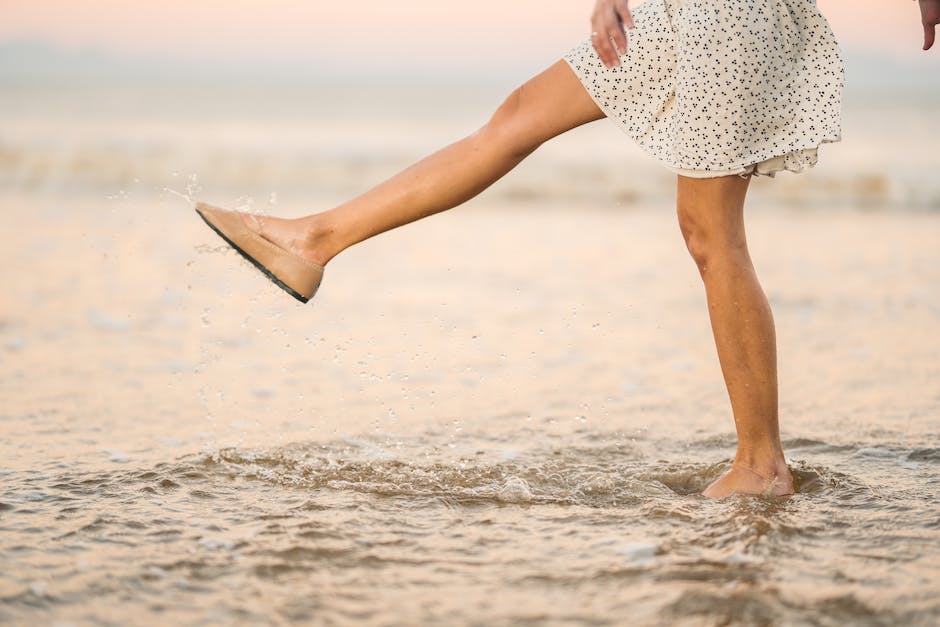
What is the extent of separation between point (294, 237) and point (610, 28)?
0.98 meters

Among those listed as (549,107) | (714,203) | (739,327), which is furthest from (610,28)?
(739,327)

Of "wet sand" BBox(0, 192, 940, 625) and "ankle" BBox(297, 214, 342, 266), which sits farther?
"ankle" BBox(297, 214, 342, 266)

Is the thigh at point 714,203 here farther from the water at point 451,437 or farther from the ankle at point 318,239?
the ankle at point 318,239

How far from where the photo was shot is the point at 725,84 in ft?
7.68

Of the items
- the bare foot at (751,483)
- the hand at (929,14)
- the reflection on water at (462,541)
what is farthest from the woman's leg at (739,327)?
the hand at (929,14)

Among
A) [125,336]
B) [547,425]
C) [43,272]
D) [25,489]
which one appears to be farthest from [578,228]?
[25,489]

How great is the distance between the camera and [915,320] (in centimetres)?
485

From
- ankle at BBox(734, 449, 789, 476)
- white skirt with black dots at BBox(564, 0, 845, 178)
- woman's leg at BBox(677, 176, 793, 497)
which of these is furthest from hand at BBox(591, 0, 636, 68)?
ankle at BBox(734, 449, 789, 476)

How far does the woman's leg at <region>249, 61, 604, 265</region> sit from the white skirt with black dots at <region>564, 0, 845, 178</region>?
8cm

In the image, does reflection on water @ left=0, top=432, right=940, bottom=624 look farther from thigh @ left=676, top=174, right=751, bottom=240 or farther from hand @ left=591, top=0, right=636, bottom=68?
hand @ left=591, top=0, right=636, bottom=68

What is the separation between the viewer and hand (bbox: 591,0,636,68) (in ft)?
7.68

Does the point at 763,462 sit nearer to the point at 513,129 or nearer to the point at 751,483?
the point at 751,483

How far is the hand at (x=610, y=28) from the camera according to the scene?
7.68 feet

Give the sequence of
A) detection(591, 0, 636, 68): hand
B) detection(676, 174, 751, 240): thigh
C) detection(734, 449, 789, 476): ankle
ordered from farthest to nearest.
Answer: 1. detection(734, 449, 789, 476): ankle
2. detection(676, 174, 751, 240): thigh
3. detection(591, 0, 636, 68): hand
